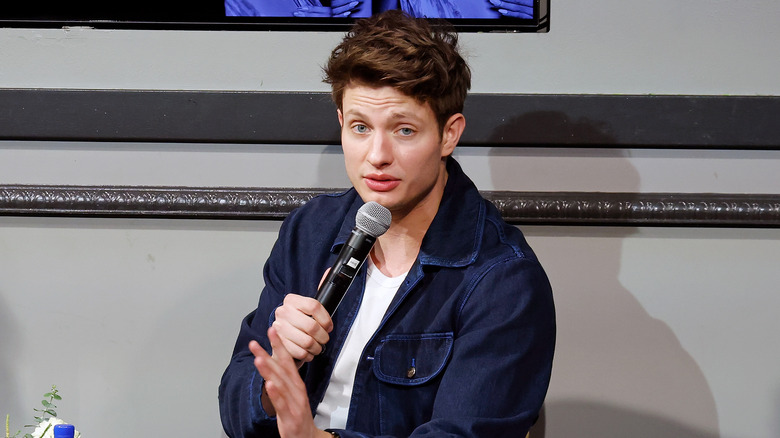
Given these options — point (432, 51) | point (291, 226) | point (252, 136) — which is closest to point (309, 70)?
point (252, 136)

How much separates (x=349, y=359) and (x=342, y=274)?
353mm

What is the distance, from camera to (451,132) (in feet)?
4.85

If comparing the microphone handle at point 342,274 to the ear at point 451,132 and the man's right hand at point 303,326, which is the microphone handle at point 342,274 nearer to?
the man's right hand at point 303,326

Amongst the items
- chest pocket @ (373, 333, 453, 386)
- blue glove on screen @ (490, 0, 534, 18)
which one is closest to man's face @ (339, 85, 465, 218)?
chest pocket @ (373, 333, 453, 386)

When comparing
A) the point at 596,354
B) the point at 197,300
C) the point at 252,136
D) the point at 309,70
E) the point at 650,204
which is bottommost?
the point at 596,354

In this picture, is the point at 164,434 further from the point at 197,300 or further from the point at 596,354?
the point at 596,354

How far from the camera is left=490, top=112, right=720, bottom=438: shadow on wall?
1.96 m

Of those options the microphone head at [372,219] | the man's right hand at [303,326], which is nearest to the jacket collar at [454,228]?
the microphone head at [372,219]

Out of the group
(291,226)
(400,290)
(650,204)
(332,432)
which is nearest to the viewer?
(332,432)

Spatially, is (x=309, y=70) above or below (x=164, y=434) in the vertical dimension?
above

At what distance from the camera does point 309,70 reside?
1958 millimetres

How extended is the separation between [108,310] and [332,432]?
2.96ft

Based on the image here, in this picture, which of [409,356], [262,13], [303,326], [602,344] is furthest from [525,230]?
[303,326]

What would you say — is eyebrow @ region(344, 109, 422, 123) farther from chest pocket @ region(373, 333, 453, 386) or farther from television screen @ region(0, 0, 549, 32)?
television screen @ region(0, 0, 549, 32)
